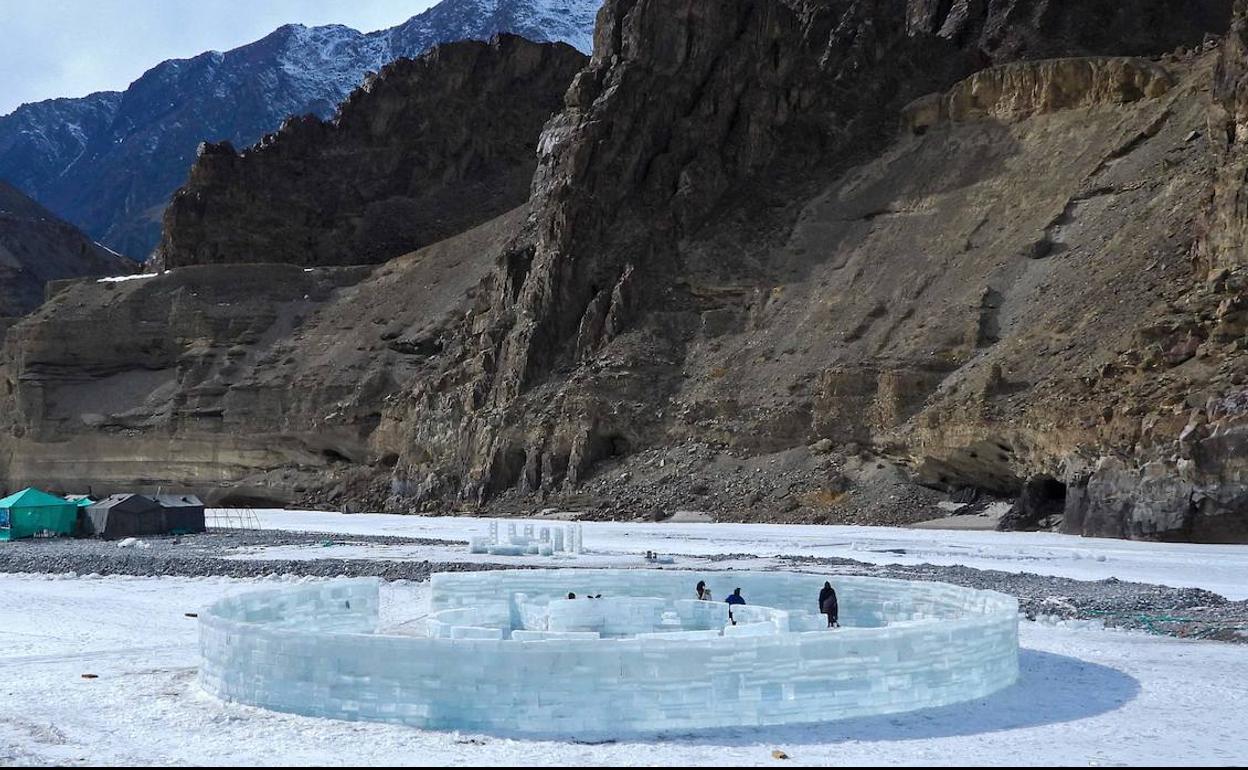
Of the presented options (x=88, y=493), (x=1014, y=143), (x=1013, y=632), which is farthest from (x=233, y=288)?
(x=1013, y=632)

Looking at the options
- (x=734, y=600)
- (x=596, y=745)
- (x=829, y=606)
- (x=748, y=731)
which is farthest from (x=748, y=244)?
(x=596, y=745)

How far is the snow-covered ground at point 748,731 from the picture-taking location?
9750mm

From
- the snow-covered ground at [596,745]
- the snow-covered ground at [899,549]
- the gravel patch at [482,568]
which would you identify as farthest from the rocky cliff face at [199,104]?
the snow-covered ground at [596,745]

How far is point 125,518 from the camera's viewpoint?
38406 mm

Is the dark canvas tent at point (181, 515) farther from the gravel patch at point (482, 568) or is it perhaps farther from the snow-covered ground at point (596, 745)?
the snow-covered ground at point (596, 745)

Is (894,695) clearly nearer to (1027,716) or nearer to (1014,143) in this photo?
(1027,716)

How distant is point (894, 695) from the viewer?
1113 cm

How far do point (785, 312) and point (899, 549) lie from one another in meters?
20.1

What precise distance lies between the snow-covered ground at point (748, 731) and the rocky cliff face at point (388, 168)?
6428 cm

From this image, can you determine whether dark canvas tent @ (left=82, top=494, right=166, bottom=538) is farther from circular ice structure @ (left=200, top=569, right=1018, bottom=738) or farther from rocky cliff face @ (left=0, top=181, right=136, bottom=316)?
rocky cliff face @ (left=0, top=181, right=136, bottom=316)

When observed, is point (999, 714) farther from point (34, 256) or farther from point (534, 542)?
point (34, 256)

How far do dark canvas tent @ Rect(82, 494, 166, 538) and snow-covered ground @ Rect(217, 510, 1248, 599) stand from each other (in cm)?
474

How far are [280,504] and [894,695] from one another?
49.5 m

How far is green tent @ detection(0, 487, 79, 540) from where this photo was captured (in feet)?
124
